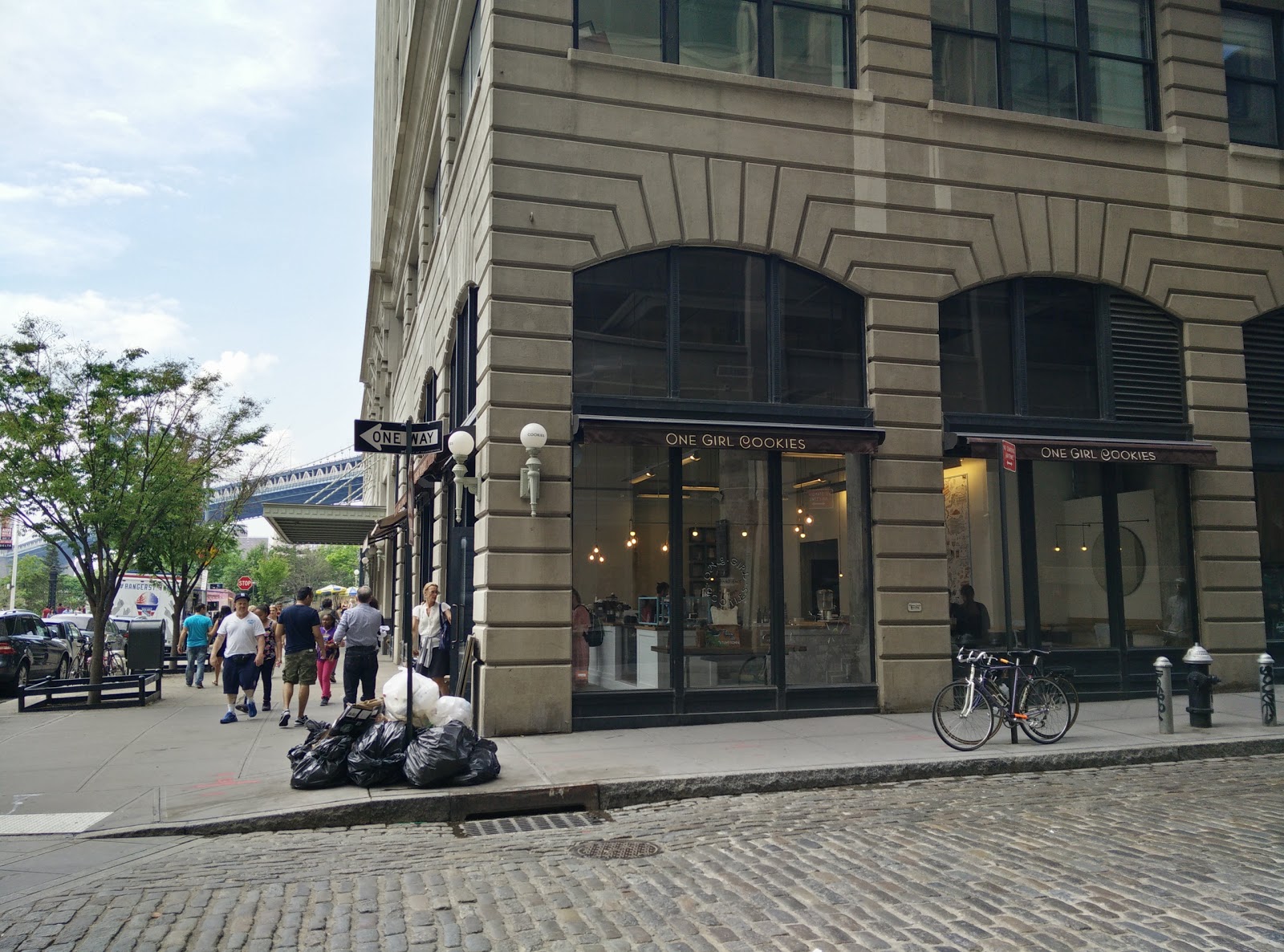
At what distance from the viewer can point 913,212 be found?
1441 centimetres

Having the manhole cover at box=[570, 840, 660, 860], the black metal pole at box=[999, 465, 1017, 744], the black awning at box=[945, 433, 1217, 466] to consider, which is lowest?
the manhole cover at box=[570, 840, 660, 860]

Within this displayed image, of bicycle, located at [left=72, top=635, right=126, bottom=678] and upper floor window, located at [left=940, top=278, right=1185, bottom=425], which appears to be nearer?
upper floor window, located at [left=940, top=278, right=1185, bottom=425]

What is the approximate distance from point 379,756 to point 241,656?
670 cm

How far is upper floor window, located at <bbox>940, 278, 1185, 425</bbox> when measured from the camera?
14.6 m

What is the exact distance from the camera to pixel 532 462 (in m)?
12.0

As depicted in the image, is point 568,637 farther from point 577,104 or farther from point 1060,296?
point 1060,296

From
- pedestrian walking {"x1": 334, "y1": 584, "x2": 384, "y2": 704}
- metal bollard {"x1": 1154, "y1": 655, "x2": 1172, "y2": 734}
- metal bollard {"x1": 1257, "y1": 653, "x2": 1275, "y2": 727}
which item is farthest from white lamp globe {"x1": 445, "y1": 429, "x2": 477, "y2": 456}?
metal bollard {"x1": 1257, "y1": 653, "x2": 1275, "y2": 727}

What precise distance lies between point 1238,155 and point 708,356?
961 centimetres

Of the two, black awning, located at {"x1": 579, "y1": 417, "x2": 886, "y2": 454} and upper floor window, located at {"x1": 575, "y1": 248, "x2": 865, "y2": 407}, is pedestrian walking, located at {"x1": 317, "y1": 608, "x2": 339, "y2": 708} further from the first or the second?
upper floor window, located at {"x1": 575, "y1": 248, "x2": 865, "y2": 407}

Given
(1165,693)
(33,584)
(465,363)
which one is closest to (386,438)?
(465,363)

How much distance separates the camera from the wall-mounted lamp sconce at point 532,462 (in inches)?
468

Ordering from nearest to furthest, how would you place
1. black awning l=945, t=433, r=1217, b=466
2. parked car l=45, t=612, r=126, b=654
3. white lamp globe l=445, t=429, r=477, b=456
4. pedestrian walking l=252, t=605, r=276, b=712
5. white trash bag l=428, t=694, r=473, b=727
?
white trash bag l=428, t=694, r=473, b=727 → white lamp globe l=445, t=429, r=477, b=456 → black awning l=945, t=433, r=1217, b=466 → pedestrian walking l=252, t=605, r=276, b=712 → parked car l=45, t=612, r=126, b=654

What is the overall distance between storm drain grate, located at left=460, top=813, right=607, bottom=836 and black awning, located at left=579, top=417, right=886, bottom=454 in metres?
4.82

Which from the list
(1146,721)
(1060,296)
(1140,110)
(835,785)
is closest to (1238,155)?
(1140,110)
